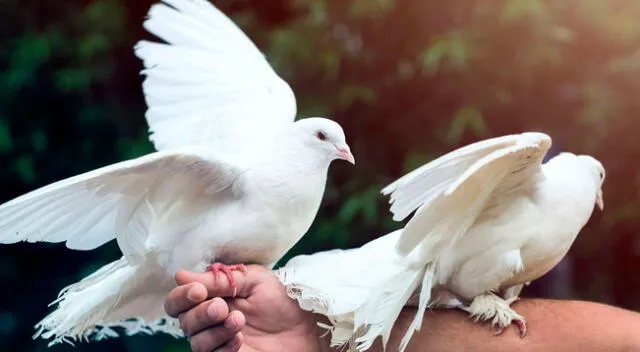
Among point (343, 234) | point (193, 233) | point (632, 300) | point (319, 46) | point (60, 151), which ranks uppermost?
point (319, 46)

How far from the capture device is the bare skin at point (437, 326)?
91cm

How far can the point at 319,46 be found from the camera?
1.71 meters

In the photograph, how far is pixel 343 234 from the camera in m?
1.70

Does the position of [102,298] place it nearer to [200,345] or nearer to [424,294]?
[200,345]

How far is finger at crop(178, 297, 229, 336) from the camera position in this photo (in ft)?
2.68

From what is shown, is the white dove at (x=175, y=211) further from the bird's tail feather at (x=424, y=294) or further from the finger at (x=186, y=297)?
the bird's tail feather at (x=424, y=294)

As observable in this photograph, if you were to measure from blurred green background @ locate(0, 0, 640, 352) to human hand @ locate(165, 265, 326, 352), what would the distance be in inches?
29.5

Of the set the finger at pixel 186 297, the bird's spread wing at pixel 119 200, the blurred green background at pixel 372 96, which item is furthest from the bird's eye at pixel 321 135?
the blurred green background at pixel 372 96

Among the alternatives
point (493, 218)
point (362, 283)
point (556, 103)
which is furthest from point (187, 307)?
point (556, 103)

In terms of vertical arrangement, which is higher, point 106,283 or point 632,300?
point 106,283

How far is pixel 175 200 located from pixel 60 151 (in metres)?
0.88

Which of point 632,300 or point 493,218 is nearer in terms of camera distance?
point 493,218

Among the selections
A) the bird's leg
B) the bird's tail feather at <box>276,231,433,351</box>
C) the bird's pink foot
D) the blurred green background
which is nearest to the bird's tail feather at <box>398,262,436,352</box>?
the bird's tail feather at <box>276,231,433,351</box>

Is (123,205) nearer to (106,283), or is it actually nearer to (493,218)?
(106,283)
